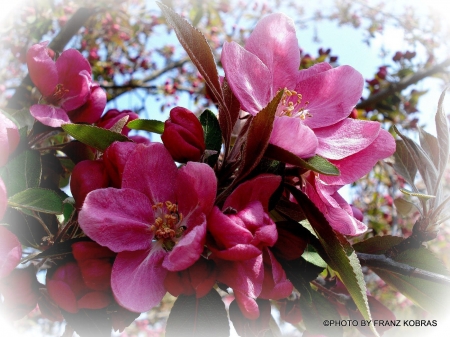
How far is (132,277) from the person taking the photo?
66cm

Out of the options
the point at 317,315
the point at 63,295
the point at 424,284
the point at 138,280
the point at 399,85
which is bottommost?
the point at 399,85

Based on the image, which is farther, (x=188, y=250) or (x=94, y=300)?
(x=94, y=300)

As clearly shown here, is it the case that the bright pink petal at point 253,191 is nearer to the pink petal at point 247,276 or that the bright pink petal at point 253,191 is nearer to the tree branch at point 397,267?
the pink petal at point 247,276

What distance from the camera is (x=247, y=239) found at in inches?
23.8

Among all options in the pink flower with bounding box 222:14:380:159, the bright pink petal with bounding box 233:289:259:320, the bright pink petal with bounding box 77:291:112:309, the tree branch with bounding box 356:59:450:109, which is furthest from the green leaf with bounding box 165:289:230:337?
the tree branch with bounding box 356:59:450:109

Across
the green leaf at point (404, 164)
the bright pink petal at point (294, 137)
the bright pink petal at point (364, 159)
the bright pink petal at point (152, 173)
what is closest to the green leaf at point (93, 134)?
the bright pink petal at point (152, 173)

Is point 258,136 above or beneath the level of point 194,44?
beneath

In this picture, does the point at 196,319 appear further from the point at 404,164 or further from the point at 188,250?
the point at 404,164

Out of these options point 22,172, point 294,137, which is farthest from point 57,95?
point 294,137

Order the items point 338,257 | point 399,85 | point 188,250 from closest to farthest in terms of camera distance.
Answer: point 188,250
point 338,257
point 399,85

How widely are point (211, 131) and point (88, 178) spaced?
11.1 inches

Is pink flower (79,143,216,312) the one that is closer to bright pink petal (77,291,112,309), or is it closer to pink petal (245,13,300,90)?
bright pink petal (77,291,112,309)

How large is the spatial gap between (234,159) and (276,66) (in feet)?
0.69

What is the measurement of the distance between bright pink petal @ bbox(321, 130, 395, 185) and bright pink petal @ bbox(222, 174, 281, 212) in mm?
145
